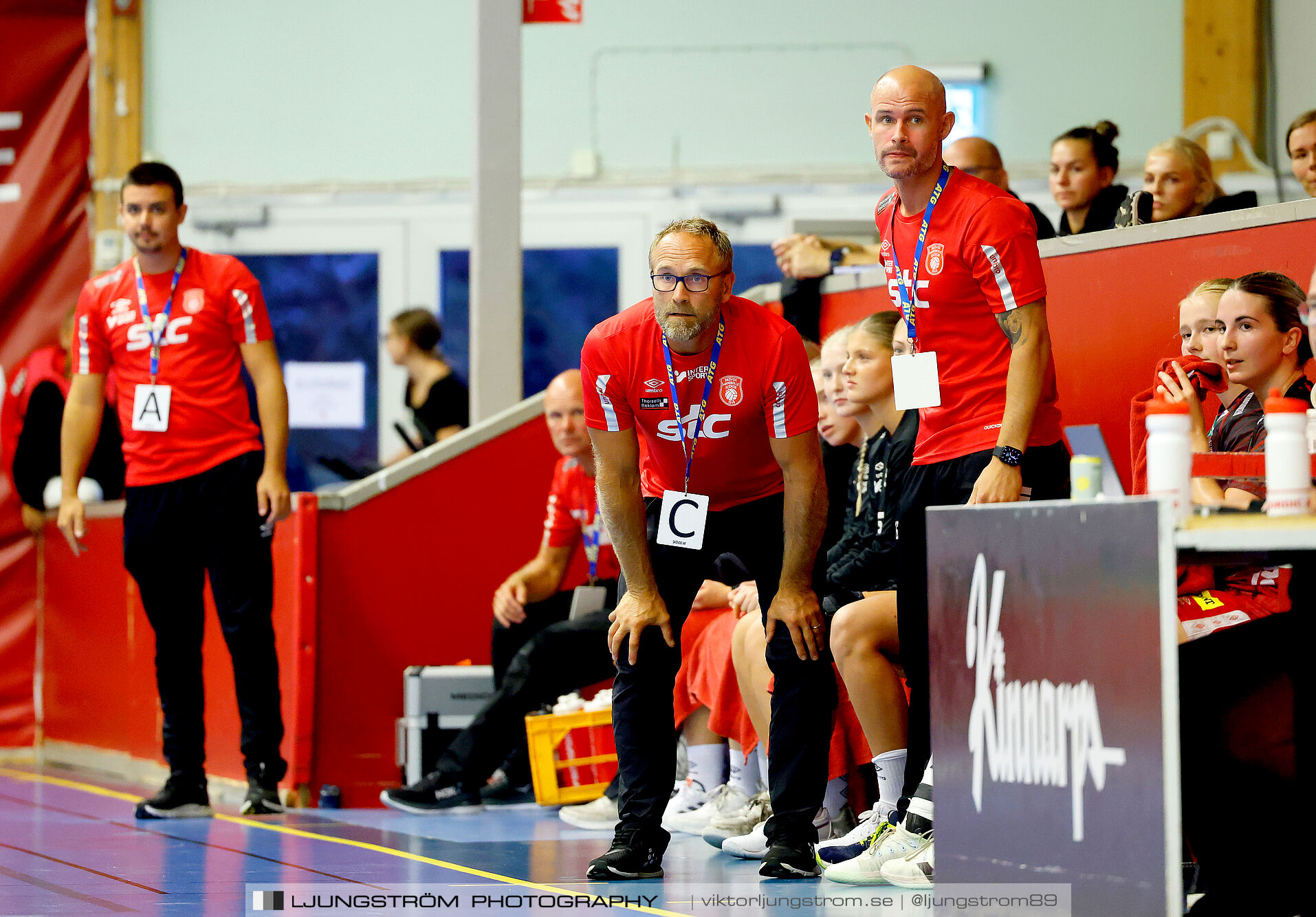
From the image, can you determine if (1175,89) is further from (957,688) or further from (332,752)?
(957,688)

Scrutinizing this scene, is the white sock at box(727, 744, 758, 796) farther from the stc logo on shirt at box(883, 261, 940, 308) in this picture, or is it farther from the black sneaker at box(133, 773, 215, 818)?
the black sneaker at box(133, 773, 215, 818)

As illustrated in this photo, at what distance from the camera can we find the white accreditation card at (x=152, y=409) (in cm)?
454

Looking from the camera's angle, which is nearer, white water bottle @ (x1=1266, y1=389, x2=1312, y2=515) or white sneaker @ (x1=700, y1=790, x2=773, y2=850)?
white water bottle @ (x1=1266, y1=389, x2=1312, y2=515)

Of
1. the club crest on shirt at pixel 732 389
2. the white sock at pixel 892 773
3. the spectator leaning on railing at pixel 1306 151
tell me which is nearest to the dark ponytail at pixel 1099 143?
the spectator leaning on railing at pixel 1306 151

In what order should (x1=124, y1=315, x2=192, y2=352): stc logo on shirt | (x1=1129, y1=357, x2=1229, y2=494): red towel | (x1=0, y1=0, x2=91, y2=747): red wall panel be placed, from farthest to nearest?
1. (x1=0, y1=0, x2=91, y2=747): red wall panel
2. (x1=124, y1=315, x2=192, y2=352): stc logo on shirt
3. (x1=1129, y1=357, x2=1229, y2=494): red towel

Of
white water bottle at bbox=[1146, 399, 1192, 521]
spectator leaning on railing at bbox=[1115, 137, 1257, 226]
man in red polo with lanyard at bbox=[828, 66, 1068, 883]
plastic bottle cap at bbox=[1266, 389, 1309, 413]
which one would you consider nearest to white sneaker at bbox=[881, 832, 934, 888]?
man in red polo with lanyard at bbox=[828, 66, 1068, 883]

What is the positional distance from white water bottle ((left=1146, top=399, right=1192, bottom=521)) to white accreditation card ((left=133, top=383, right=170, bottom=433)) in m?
3.05

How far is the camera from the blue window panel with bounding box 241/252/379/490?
8258 mm

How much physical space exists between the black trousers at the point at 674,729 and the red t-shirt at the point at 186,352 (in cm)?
176

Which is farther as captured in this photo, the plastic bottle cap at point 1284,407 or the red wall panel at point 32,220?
the red wall panel at point 32,220

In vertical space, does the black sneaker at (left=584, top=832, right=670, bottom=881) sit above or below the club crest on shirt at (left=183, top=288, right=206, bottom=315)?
below

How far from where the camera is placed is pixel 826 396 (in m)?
4.15

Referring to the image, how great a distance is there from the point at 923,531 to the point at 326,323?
5.60 m

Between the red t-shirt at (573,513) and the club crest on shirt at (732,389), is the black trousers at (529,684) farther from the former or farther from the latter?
the club crest on shirt at (732,389)
